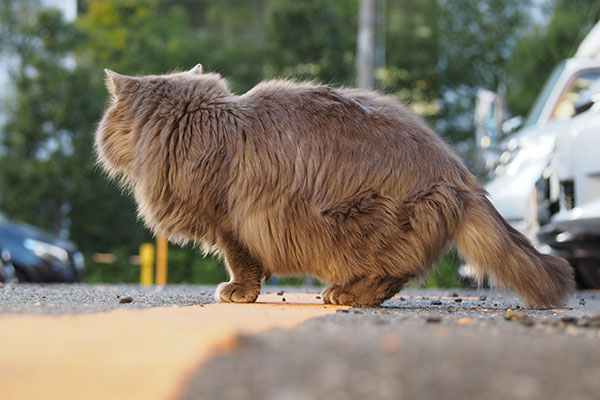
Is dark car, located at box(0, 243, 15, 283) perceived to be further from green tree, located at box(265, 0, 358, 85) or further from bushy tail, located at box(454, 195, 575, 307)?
green tree, located at box(265, 0, 358, 85)

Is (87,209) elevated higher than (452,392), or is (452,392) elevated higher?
(452,392)

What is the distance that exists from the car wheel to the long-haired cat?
4.24 meters

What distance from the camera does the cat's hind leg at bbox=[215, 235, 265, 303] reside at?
447cm

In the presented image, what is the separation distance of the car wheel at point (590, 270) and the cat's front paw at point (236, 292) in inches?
191

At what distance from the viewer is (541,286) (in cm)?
417

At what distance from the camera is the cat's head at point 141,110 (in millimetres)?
4496

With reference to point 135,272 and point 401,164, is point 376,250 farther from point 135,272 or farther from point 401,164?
point 135,272

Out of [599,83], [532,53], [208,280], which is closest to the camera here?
[599,83]

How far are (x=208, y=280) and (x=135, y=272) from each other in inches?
98.3

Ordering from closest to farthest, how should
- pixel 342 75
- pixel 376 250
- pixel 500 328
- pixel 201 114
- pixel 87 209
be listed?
pixel 500 328 → pixel 376 250 → pixel 201 114 → pixel 87 209 → pixel 342 75

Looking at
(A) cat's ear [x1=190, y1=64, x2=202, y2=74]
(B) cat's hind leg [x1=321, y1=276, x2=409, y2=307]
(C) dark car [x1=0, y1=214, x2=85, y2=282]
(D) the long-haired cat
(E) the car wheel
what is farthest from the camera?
(C) dark car [x1=0, y1=214, x2=85, y2=282]

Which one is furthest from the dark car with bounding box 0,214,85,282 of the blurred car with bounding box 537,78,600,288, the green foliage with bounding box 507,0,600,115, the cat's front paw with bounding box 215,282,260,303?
the green foliage with bounding box 507,0,600,115

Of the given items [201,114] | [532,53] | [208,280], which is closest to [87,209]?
[208,280]

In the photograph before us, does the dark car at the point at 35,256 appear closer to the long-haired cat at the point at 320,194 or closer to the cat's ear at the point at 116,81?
the cat's ear at the point at 116,81
